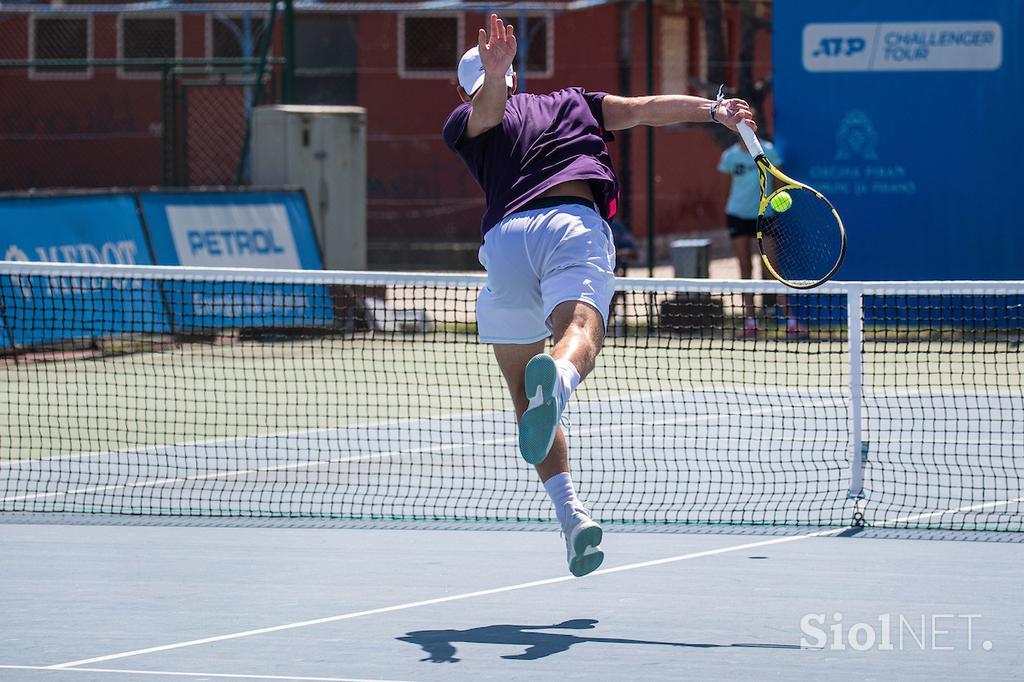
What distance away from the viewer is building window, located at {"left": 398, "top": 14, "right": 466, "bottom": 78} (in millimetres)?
22953

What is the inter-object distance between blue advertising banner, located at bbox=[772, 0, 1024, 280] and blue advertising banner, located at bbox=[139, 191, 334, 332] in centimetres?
425

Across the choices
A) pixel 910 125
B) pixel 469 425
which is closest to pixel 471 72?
pixel 469 425

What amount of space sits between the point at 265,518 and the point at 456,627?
2113 mm

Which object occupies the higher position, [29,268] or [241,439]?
[29,268]

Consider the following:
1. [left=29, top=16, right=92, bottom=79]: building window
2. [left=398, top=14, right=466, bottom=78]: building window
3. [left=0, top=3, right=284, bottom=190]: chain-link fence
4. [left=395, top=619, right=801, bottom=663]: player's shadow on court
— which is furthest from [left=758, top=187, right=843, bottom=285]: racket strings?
[left=29, top=16, right=92, bottom=79]: building window

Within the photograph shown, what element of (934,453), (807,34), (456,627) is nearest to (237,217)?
(807,34)

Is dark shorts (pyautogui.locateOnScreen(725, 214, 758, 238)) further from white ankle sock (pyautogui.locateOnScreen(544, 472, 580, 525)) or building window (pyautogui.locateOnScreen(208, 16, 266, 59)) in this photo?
building window (pyautogui.locateOnScreen(208, 16, 266, 59))

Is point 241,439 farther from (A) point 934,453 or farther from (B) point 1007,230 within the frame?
(B) point 1007,230

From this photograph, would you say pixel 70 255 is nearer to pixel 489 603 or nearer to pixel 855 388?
pixel 855 388

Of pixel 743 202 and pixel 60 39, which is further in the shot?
pixel 60 39

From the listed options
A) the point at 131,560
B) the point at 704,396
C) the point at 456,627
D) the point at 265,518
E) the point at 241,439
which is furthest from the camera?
the point at 704,396

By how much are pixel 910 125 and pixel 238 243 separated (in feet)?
18.8

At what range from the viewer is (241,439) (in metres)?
9.51

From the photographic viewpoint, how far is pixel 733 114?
5.44 metres
